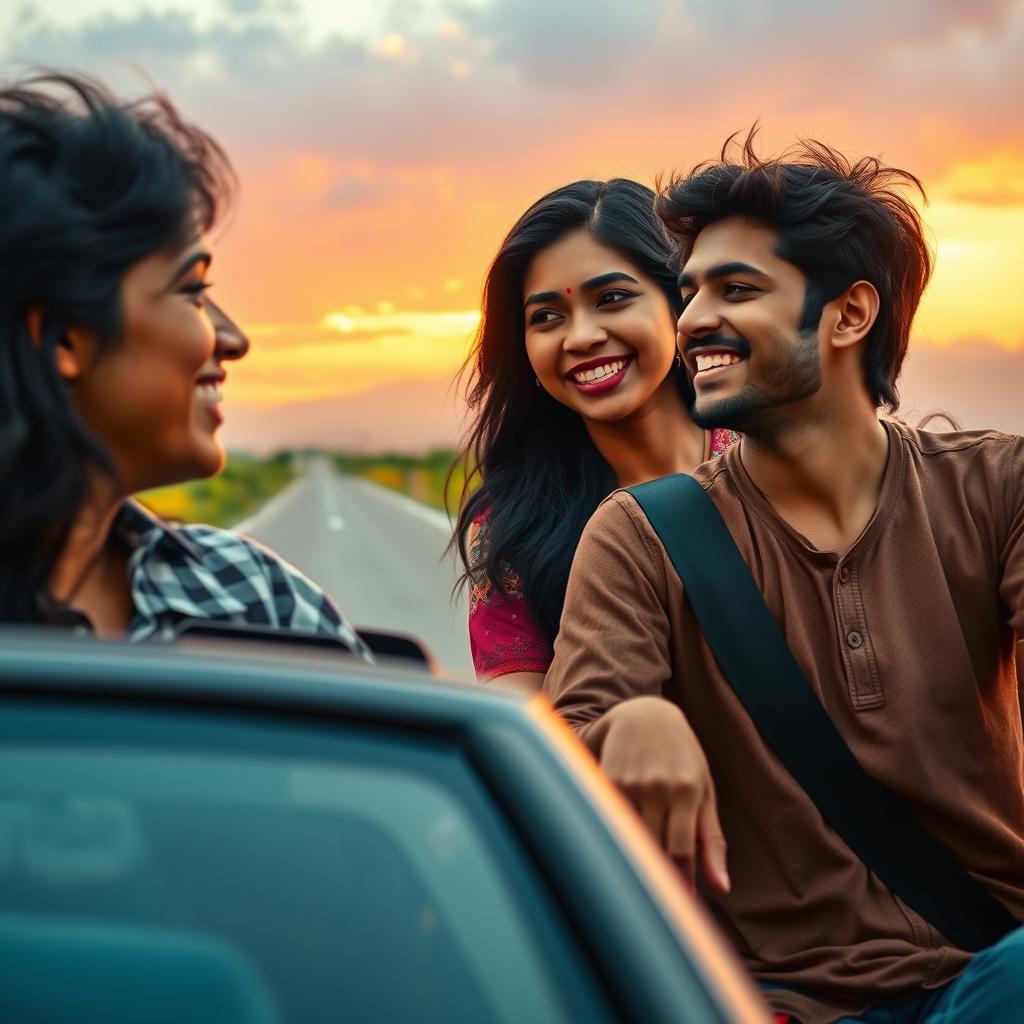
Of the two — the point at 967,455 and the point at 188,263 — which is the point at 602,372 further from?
the point at 188,263

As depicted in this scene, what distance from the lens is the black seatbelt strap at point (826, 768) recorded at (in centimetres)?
288

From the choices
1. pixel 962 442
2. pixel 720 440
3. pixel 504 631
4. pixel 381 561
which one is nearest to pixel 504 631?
pixel 504 631

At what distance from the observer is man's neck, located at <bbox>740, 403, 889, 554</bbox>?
3156mm

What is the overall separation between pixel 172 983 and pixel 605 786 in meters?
0.41

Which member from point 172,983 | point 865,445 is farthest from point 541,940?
point 865,445

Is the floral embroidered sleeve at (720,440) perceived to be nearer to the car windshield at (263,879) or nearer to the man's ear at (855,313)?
the man's ear at (855,313)

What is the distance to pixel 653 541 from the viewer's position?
309cm

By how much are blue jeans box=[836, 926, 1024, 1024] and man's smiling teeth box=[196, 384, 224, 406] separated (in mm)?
1387

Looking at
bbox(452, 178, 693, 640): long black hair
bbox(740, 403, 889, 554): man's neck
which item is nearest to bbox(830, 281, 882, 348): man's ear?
bbox(740, 403, 889, 554): man's neck

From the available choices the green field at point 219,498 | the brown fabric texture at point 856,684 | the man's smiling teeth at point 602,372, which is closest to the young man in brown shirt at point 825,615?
the brown fabric texture at point 856,684

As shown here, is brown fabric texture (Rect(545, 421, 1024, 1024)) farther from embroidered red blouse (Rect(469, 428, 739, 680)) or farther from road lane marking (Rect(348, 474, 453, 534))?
road lane marking (Rect(348, 474, 453, 534))

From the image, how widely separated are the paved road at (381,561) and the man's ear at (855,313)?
249 cm

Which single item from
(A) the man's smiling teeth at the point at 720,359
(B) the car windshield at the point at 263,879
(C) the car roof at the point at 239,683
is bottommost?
(B) the car windshield at the point at 263,879

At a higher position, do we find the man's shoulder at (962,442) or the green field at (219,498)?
the green field at (219,498)
